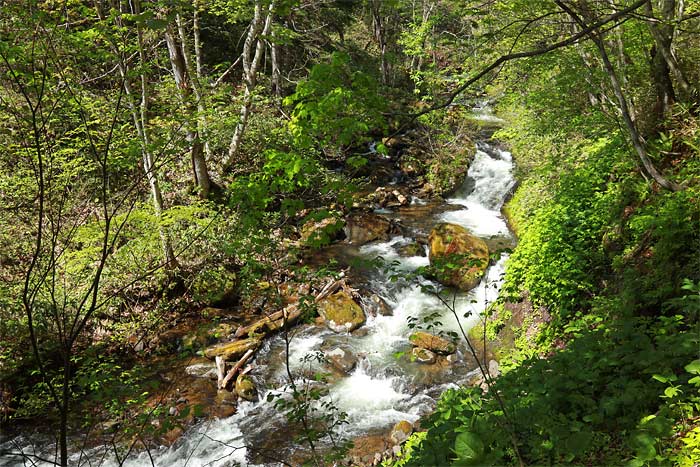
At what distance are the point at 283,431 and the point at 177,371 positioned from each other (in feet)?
8.37

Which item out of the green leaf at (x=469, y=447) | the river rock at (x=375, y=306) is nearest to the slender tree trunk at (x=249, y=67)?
the river rock at (x=375, y=306)

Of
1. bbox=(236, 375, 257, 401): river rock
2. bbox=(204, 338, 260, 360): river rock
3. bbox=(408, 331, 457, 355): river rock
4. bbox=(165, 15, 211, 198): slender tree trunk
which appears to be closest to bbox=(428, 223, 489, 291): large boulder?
bbox=(408, 331, 457, 355): river rock

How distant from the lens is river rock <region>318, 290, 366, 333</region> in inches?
334

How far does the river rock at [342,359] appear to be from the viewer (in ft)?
24.6

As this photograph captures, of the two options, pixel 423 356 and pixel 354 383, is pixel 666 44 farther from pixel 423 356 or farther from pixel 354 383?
pixel 354 383

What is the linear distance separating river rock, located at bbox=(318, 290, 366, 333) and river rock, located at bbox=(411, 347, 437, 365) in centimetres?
147

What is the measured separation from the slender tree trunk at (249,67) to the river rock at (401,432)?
718cm

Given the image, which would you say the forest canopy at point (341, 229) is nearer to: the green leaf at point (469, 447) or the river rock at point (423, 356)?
the green leaf at point (469, 447)

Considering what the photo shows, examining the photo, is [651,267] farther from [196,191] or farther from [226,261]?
[196,191]

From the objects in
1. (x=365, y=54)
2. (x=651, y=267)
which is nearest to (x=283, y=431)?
(x=651, y=267)

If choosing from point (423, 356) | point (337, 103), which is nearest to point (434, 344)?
point (423, 356)

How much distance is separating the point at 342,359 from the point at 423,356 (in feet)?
5.04

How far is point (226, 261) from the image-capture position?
9.38 metres

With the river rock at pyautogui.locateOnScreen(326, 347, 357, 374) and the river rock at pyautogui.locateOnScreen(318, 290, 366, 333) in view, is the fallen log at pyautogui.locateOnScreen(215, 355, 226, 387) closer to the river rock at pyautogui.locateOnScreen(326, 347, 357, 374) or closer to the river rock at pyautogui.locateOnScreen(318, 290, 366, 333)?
the river rock at pyautogui.locateOnScreen(326, 347, 357, 374)
